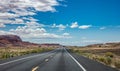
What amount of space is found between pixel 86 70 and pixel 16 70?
4440 mm

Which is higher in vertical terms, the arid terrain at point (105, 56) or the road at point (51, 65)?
the arid terrain at point (105, 56)

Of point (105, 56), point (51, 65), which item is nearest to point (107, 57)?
point (105, 56)

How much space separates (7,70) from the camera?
14.6m

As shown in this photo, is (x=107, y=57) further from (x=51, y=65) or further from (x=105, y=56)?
(x=51, y=65)

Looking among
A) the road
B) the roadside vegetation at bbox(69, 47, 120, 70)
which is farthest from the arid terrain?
the road

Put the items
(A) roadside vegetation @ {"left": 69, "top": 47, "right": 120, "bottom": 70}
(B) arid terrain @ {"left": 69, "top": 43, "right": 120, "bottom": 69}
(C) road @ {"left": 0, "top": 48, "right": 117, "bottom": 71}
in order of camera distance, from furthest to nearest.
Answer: (B) arid terrain @ {"left": 69, "top": 43, "right": 120, "bottom": 69}, (A) roadside vegetation @ {"left": 69, "top": 47, "right": 120, "bottom": 70}, (C) road @ {"left": 0, "top": 48, "right": 117, "bottom": 71}

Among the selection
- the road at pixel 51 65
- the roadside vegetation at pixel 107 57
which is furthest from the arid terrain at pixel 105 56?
the road at pixel 51 65

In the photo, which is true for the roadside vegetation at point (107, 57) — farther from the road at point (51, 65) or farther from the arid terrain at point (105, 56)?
the road at point (51, 65)

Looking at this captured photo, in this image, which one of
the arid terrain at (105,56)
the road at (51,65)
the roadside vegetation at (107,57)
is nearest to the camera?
the road at (51,65)

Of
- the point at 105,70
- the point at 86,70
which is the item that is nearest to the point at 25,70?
the point at 86,70

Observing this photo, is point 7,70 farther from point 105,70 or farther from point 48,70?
point 105,70

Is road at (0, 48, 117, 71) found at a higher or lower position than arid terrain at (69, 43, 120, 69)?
lower

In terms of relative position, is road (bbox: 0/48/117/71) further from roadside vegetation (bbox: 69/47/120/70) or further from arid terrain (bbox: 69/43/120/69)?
arid terrain (bbox: 69/43/120/69)

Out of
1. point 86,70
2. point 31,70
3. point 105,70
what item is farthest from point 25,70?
point 105,70
